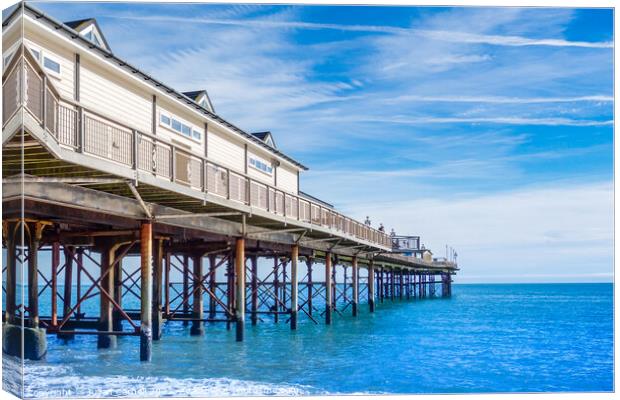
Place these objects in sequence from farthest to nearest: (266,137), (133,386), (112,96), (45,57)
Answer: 1. (266,137)
2. (112,96)
3. (45,57)
4. (133,386)

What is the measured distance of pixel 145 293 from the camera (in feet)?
53.2

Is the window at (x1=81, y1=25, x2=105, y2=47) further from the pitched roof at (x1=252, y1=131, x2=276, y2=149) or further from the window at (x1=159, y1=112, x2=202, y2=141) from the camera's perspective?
the pitched roof at (x1=252, y1=131, x2=276, y2=149)

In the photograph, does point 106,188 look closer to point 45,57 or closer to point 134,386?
point 45,57

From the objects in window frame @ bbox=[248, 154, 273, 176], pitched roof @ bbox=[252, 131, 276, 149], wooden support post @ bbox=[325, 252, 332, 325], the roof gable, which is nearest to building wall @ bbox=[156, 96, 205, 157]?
the roof gable

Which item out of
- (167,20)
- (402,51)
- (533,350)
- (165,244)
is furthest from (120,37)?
(533,350)

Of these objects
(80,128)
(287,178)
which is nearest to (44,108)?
(80,128)

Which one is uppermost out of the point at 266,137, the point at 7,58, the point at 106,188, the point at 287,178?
the point at 266,137

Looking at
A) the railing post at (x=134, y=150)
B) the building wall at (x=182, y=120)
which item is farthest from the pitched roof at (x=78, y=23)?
the railing post at (x=134, y=150)

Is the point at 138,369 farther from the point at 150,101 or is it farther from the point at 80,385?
the point at 150,101

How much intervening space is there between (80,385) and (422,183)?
31.6 feet

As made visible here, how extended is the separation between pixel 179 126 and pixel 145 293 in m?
6.88

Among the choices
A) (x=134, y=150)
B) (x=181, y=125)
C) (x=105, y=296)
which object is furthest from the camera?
(x=181, y=125)

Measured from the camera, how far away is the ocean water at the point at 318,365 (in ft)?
51.5

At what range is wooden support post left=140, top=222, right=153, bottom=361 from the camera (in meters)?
15.9
